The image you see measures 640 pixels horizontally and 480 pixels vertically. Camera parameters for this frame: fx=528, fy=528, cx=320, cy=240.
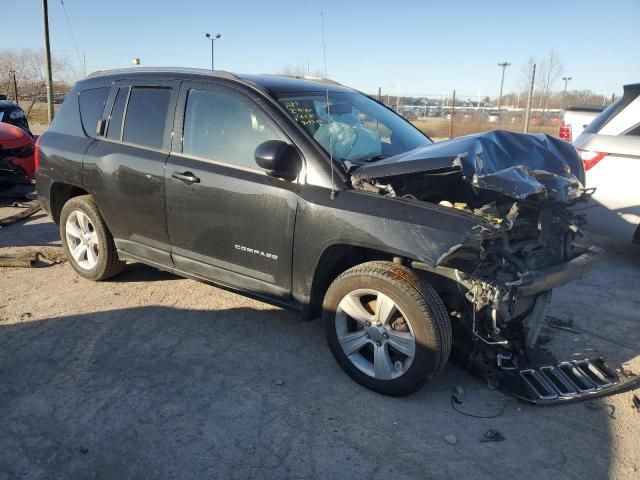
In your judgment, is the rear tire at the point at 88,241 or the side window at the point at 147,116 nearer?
the side window at the point at 147,116

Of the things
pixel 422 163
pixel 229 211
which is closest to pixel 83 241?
pixel 229 211

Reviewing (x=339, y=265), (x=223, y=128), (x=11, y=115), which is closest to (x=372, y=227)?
(x=339, y=265)

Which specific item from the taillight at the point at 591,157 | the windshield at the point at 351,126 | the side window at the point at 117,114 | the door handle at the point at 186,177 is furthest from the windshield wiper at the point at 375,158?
the taillight at the point at 591,157

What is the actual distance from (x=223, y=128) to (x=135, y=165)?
35.2 inches

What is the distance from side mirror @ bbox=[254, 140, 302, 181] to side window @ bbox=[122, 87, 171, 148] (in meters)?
1.23

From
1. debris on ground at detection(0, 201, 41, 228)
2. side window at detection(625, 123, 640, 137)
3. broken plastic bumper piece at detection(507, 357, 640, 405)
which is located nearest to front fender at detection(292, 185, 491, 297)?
broken plastic bumper piece at detection(507, 357, 640, 405)

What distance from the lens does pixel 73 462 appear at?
104 inches

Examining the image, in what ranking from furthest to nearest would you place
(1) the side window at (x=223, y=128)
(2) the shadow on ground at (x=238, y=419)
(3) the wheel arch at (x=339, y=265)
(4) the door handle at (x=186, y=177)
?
1. (4) the door handle at (x=186, y=177)
2. (1) the side window at (x=223, y=128)
3. (3) the wheel arch at (x=339, y=265)
4. (2) the shadow on ground at (x=238, y=419)

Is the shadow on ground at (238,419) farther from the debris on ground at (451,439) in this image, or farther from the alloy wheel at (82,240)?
the alloy wheel at (82,240)

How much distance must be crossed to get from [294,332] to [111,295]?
1819 mm

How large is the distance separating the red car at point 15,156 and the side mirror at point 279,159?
6.17 m

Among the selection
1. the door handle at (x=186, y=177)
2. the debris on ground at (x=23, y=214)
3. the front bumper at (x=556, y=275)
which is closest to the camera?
the front bumper at (x=556, y=275)

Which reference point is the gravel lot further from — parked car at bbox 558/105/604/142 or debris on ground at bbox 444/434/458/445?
parked car at bbox 558/105/604/142

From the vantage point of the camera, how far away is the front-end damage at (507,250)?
9.93 feet
